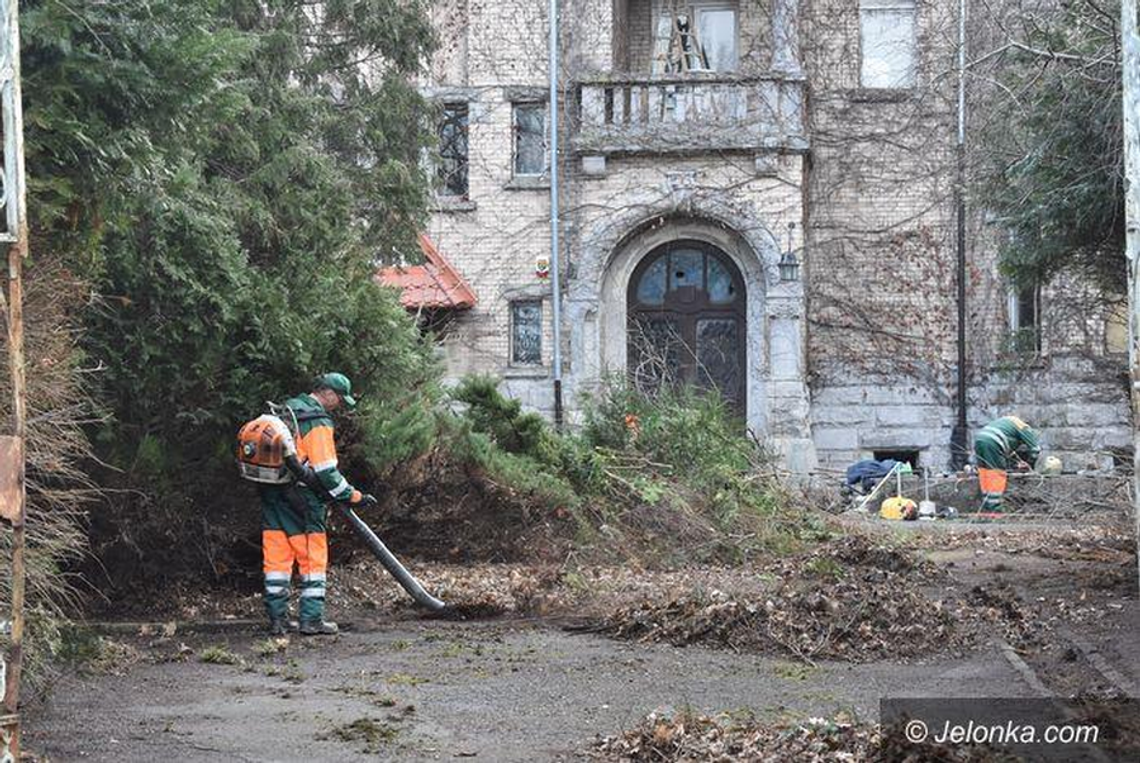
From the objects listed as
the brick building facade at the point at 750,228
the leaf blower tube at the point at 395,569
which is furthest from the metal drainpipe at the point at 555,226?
the leaf blower tube at the point at 395,569

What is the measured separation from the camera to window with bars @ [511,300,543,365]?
27672 mm

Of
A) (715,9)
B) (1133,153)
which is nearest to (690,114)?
(715,9)

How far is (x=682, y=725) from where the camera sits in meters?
7.31

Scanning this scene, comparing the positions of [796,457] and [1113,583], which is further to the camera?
[796,457]

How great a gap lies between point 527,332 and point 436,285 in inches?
66.9

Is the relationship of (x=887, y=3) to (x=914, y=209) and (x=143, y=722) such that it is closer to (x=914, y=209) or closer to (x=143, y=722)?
(x=914, y=209)

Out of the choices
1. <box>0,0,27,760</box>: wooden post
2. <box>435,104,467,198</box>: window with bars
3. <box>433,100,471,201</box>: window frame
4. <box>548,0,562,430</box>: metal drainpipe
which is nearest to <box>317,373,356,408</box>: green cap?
<box>0,0,27,760</box>: wooden post

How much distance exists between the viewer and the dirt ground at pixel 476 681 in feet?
26.0

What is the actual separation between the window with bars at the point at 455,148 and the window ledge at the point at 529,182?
844 millimetres

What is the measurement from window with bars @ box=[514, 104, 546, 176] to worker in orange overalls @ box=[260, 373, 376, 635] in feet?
53.6

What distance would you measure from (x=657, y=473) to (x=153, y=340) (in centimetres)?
752

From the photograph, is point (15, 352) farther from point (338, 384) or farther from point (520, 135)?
point (520, 135)

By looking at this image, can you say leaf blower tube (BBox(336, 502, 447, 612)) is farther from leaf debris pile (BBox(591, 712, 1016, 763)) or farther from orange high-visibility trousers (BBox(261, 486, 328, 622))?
leaf debris pile (BBox(591, 712, 1016, 763))

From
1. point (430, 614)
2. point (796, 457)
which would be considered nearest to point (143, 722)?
point (430, 614)
